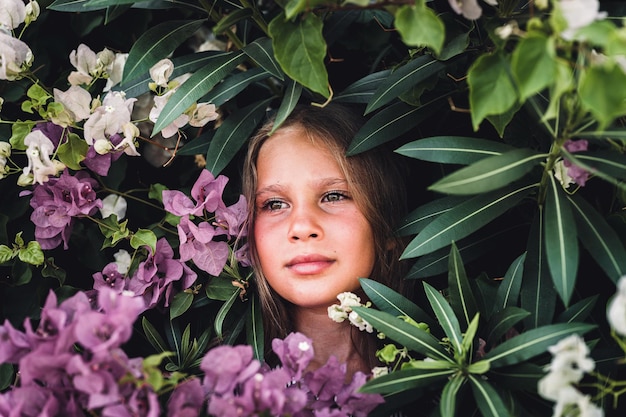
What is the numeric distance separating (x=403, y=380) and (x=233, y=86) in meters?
0.79

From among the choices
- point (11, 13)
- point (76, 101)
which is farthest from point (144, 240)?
point (11, 13)

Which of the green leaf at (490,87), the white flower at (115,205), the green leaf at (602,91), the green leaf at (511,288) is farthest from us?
the white flower at (115,205)

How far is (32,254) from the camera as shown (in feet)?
4.97

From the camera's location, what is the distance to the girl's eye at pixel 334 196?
5.16 feet

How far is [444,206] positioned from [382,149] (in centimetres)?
27

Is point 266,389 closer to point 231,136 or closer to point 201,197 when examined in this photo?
point 201,197

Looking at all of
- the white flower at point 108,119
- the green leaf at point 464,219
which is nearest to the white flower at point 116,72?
the white flower at point 108,119

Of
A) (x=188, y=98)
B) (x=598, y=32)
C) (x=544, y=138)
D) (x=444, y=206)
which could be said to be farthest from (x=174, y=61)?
(x=598, y=32)

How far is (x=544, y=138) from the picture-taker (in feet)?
4.77

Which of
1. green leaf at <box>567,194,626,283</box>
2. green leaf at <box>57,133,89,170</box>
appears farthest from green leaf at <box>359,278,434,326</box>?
green leaf at <box>57,133,89,170</box>

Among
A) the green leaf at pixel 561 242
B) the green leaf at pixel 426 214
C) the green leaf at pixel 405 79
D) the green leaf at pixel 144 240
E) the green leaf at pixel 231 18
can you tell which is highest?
the green leaf at pixel 231 18

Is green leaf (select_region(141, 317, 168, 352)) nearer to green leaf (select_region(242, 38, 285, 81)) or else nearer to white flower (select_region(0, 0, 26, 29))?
green leaf (select_region(242, 38, 285, 81))

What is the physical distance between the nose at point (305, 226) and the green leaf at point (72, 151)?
1.58 feet

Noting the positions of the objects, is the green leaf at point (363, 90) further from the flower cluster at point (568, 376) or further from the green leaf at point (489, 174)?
the flower cluster at point (568, 376)
